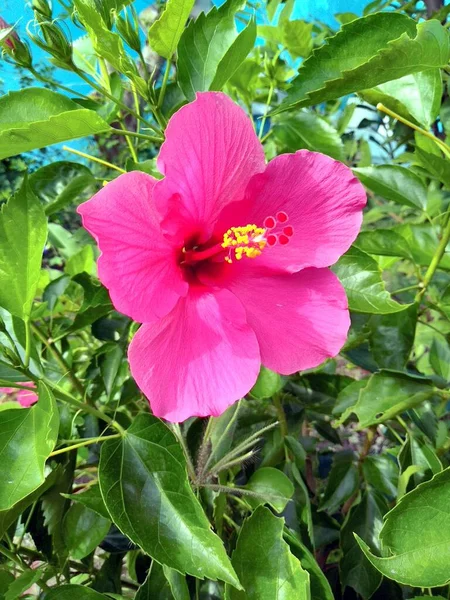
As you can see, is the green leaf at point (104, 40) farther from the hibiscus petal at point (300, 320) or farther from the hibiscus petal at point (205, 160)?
the hibiscus petal at point (300, 320)

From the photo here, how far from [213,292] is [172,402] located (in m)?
0.15

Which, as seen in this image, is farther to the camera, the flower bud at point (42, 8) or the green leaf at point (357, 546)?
the green leaf at point (357, 546)

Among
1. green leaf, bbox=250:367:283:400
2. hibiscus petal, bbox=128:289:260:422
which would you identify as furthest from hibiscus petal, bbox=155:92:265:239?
green leaf, bbox=250:367:283:400

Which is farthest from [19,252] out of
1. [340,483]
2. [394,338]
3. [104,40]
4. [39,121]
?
[340,483]

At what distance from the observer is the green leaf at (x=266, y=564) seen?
64 cm

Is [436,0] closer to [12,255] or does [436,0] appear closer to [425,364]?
[425,364]

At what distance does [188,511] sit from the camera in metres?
0.65

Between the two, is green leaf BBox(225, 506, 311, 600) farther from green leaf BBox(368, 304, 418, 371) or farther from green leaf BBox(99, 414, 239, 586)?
→ green leaf BBox(368, 304, 418, 371)

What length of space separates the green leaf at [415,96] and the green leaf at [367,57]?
6.5 inches

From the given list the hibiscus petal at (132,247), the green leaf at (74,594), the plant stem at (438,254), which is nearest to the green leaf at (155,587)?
the green leaf at (74,594)

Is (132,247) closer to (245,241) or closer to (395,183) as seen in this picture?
(245,241)

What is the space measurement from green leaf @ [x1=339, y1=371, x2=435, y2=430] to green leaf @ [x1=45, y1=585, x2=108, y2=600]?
424 millimetres

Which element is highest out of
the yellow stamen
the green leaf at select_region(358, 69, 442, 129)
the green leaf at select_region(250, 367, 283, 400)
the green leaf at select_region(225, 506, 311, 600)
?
the green leaf at select_region(358, 69, 442, 129)

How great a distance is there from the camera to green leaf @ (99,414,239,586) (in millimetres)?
607
